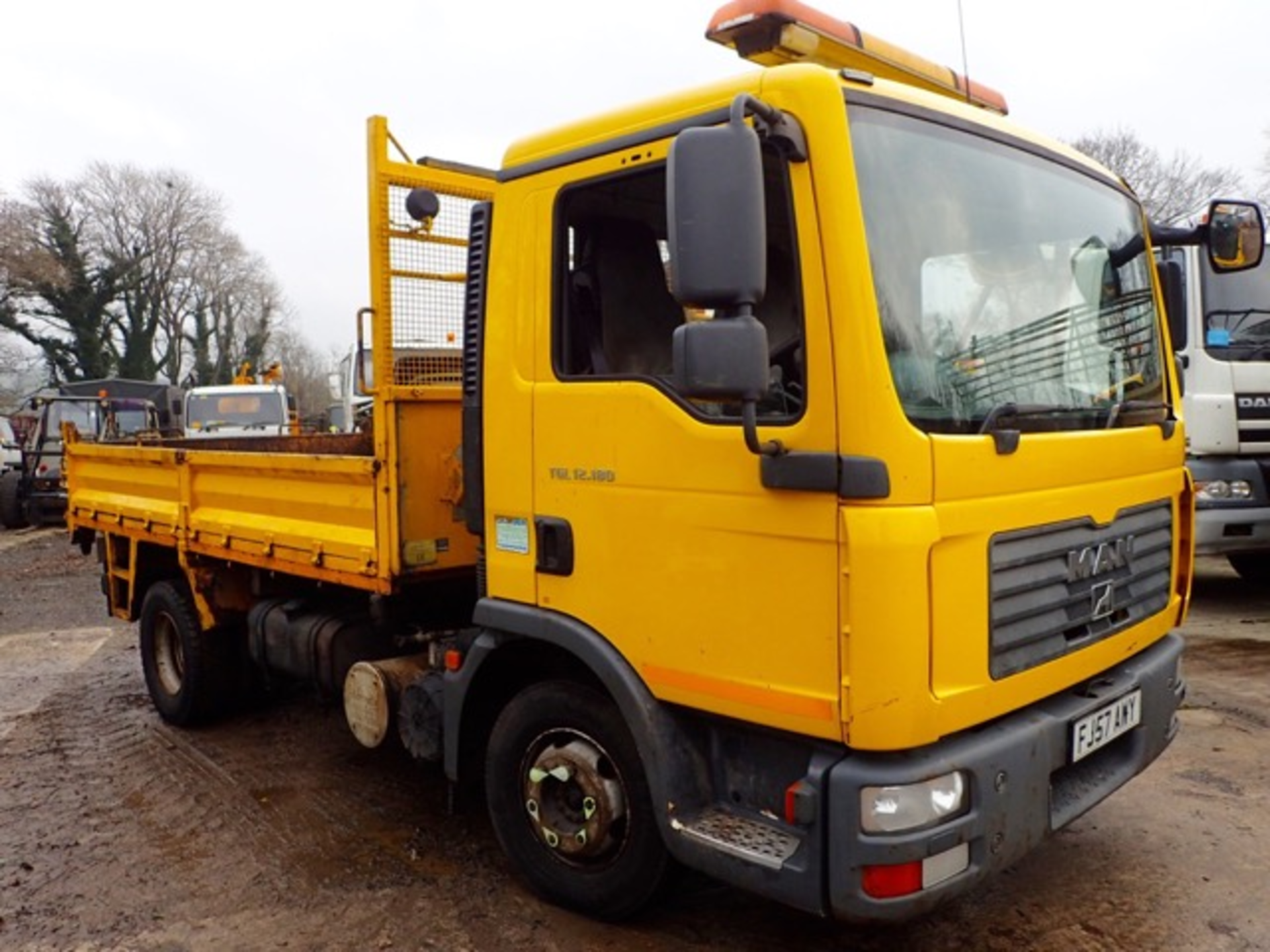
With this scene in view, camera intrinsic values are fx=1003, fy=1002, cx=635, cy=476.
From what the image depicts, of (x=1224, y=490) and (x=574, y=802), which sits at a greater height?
(x=1224, y=490)

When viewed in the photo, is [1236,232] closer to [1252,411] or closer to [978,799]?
[978,799]

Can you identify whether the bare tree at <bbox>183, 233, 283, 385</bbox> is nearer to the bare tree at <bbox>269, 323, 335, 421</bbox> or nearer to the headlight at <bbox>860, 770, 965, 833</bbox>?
the bare tree at <bbox>269, 323, 335, 421</bbox>

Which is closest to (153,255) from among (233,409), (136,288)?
(136,288)

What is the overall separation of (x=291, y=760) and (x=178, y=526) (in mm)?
1317

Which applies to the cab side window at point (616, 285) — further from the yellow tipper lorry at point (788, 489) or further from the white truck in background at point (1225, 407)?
the white truck in background at point (1225, 407)

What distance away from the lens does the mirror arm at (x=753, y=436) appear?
2381 millimetres

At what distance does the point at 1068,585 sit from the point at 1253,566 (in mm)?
7232

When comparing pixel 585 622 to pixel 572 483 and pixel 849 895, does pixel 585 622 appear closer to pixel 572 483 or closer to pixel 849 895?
pixel 572 483

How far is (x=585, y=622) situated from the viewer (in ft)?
9.86

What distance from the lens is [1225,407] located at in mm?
7035

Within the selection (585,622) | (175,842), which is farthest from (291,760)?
(585,622)

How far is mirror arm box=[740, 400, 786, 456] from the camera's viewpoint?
238 centimetres

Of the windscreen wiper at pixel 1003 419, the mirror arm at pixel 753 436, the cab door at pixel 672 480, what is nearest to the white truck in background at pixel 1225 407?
the windscreen wiper at pixel 1003 419

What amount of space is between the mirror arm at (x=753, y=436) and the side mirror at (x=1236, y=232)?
2142mm
